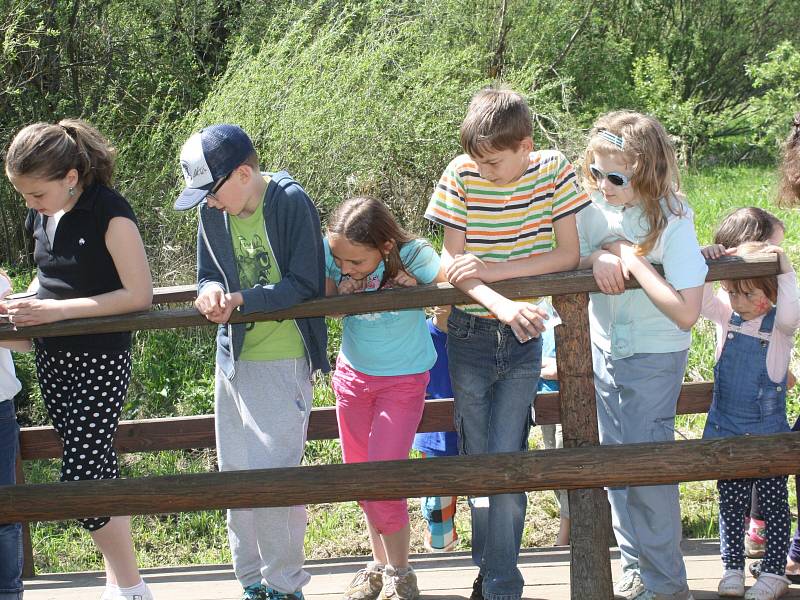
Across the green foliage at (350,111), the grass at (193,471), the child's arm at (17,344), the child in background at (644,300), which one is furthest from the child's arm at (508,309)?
the green foliage at (350,111)

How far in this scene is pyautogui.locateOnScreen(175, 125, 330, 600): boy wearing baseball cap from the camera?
2.97 m

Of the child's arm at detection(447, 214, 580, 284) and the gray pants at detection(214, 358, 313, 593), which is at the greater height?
the child's arm at detection(447, 214, 580, 284)

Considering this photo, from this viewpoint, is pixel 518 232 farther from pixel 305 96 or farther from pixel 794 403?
pixel 305 96

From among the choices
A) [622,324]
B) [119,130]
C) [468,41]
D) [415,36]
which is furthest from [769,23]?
[622,324]

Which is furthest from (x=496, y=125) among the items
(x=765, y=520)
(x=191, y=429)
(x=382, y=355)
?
(x=191, y=429)

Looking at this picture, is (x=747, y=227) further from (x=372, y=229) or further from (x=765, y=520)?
(x=372, y=229)

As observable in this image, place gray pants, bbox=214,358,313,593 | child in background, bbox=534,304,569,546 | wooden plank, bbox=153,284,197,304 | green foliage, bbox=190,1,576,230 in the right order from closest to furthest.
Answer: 1. gray pants, bbox=214,358,313,593
2. wooden plank, bbox=153,284,197,304
3. child in background, bbox=534,304,569,546
4. green foliage, bbox=190,1,576,230

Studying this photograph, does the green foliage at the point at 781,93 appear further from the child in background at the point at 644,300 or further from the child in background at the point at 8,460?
the child in background at the point at 8,460

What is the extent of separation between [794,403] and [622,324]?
10.4 feet

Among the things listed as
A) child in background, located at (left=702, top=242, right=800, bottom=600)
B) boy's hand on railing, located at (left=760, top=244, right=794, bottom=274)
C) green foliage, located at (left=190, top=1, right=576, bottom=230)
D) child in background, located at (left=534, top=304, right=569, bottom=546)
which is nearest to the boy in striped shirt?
boy's hand on railing, located at (left=760, top=244, right=794, bottom=274)

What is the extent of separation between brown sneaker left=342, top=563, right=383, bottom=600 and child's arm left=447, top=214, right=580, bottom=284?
110cm

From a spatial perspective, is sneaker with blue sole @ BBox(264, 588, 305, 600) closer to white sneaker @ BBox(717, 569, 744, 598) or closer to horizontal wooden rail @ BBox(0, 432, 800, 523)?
horizontal wooden rail @ BBox(0, 432, 800, 523)

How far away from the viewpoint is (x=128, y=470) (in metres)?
6.78

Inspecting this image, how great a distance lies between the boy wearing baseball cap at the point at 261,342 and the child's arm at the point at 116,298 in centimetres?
18
